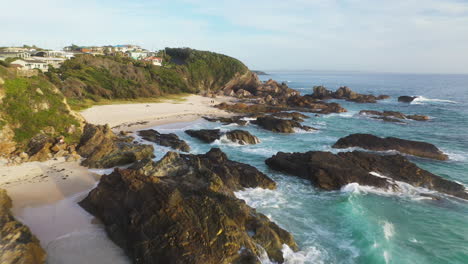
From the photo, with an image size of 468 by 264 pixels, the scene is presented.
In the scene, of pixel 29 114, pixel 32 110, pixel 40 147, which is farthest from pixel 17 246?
pixel 32 110

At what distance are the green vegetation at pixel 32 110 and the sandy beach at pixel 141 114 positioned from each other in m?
6.60

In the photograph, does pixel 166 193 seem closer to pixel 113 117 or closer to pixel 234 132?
pixel 234 132

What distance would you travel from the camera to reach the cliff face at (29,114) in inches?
698

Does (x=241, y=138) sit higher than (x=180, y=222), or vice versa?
(x=180, y=222)

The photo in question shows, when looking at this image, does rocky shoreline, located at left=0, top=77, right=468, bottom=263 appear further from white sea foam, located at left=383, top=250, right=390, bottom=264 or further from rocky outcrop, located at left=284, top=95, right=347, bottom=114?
rocky outcrop, located at left=284, top=95, right=347, bottom=114

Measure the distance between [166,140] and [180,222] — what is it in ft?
50.8

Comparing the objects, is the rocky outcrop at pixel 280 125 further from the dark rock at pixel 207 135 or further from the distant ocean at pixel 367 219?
the distant ocean at pixel 367 219

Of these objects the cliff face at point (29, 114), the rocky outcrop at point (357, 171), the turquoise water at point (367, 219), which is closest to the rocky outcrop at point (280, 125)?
the turquoise water at point (367, 219)

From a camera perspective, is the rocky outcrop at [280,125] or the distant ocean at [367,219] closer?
the distant ocean at [367,219]

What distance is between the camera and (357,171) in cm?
1670

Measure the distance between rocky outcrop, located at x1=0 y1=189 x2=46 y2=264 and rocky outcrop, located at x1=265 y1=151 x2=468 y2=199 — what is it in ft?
45.6

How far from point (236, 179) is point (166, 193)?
685 centimetres

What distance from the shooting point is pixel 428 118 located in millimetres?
39875

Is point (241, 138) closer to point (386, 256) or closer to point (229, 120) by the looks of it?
point (229, 120)
